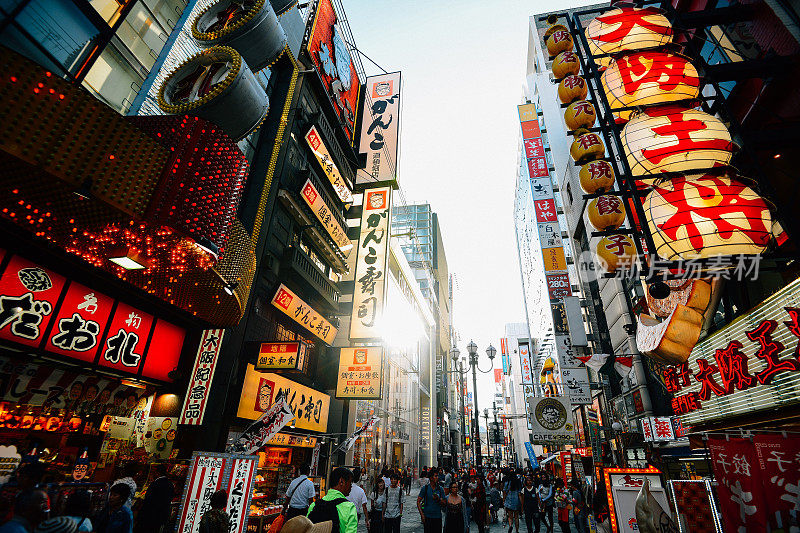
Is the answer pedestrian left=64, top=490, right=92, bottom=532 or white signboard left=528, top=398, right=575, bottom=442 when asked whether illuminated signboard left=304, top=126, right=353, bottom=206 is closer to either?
pedestrian left=64, top=490, right=92, bottom=532

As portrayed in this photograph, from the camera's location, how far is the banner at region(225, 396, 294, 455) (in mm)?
9613

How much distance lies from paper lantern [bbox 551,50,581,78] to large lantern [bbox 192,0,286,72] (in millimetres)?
7549

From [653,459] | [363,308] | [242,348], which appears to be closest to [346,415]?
[363,308]

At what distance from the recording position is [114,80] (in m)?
7.94

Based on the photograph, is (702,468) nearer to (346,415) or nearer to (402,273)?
(346,415)

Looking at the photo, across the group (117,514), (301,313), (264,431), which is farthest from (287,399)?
(117,514)

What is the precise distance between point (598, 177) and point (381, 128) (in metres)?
13.4

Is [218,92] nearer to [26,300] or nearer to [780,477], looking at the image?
[26,300]

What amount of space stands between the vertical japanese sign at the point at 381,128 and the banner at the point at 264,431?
11.4m

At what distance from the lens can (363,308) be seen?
14.9m

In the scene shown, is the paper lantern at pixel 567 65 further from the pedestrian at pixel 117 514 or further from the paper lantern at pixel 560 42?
the pedestrian at pixel 117 514

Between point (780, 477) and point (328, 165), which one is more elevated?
point (328, 165)

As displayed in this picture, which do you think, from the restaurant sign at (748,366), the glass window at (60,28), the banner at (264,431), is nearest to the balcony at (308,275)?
the banner at (264,431)

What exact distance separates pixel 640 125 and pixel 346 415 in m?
18.3
